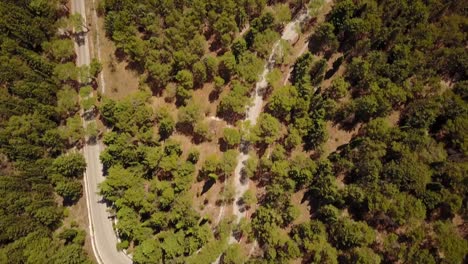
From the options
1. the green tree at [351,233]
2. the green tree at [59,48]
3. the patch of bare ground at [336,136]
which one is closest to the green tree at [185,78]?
the green tree at [59,48]

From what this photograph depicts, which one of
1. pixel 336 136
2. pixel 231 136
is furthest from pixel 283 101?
pixel 336 136

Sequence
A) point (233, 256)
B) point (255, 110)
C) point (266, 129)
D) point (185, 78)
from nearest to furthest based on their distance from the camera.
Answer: point (233, 256) < point (266, 129) < point (185, 78) < point (255, 110)

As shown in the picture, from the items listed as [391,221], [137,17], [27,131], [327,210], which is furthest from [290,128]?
[27,131]

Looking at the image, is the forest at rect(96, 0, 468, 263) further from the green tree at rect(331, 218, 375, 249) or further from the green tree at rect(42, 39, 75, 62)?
the green tree at rect(42, 39, 75, 62)

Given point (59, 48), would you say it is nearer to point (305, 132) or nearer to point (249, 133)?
point (249, 133)

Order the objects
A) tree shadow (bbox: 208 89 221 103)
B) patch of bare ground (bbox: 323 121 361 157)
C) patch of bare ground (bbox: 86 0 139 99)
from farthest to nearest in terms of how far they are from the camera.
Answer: patch of bare ground (bbox: 86 0 139 99) < tree shadow (bbox: 208 89 221 103) < patch of bare ground (bbox: 323 121 361 157)

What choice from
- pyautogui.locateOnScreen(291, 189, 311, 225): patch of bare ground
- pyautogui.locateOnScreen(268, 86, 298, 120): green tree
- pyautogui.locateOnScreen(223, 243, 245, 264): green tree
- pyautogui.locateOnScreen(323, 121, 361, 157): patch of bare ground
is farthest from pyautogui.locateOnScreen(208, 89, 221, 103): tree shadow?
pyautogui.locateOnScreen(223, 243, 245, 264): green tree
